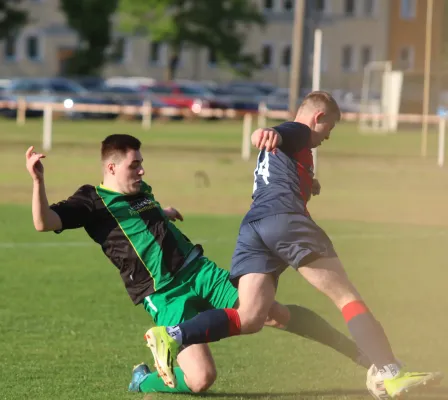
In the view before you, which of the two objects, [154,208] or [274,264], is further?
[154,208]

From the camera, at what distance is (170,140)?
41.6 meters

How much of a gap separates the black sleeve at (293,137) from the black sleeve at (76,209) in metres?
1.16

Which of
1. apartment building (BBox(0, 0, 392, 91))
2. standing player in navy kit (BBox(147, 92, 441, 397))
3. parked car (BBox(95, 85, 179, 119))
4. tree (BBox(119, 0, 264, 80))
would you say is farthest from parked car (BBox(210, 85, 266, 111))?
standing player in navy kit (BBox(147, 92, 441, 397))

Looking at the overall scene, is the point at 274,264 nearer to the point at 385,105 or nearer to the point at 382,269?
the point at 382,269

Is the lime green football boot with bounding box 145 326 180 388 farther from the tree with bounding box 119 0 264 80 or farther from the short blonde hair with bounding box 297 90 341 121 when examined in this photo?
the tree with bounding box 119 0 264 80

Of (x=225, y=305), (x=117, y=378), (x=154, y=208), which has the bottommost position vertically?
(x=117, y=378)

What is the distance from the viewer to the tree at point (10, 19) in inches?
2544

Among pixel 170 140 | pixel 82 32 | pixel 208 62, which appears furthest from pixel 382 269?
pixel 208 62

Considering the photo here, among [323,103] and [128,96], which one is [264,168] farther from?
[128,96]

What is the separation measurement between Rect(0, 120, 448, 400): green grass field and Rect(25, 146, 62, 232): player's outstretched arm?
3.17 ft

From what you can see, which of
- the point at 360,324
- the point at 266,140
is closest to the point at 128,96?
the point at 266,140

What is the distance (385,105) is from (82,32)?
82.8 feet

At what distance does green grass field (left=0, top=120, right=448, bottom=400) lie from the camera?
773 cm

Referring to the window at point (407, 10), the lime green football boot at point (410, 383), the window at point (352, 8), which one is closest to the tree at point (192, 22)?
the window at point (407, 10)
